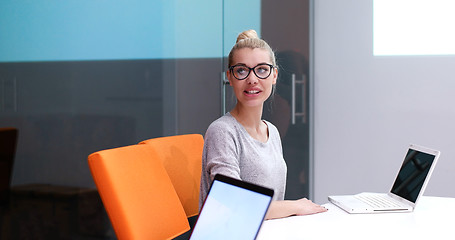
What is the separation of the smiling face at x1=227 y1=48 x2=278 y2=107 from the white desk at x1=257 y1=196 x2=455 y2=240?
17.1 inches

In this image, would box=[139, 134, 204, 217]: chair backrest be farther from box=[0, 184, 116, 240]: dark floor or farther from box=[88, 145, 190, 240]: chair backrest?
box=[0, 184, 116, 240]: dark floor

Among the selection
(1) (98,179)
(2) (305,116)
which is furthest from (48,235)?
(2) (305,116)

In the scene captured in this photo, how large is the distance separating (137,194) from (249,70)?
1.98 feet

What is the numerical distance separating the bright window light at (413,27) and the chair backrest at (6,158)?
2.99 meters

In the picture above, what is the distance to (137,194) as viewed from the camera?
1443mm

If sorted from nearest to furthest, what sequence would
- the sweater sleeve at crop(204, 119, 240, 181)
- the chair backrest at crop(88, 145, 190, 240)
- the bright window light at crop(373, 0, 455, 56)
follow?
1. the chair backrest at crop(88, 145, 190, 240)
2. the sweater sleeve at crop(204, 119, 240, 181)
3. the bright window light at crop(373, 0, 455, 56)

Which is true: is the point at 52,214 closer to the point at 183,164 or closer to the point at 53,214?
the point at 53,214

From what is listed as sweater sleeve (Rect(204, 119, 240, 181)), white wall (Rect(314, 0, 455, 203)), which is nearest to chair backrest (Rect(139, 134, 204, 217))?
sweater sleeve (Rect(204, 119, 240, 181))

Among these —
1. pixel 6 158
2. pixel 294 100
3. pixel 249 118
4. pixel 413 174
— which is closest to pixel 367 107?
→ pixel 294 100

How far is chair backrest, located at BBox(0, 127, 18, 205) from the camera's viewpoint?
1623 millimetres

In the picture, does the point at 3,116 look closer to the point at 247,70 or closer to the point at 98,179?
the point at 98,179

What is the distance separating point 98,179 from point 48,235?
2.10 ft

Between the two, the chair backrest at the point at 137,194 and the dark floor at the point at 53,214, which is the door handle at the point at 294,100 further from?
the chair backrest at the point at 137,194

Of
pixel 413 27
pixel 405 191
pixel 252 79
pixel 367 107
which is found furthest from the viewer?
pixel 367 107
